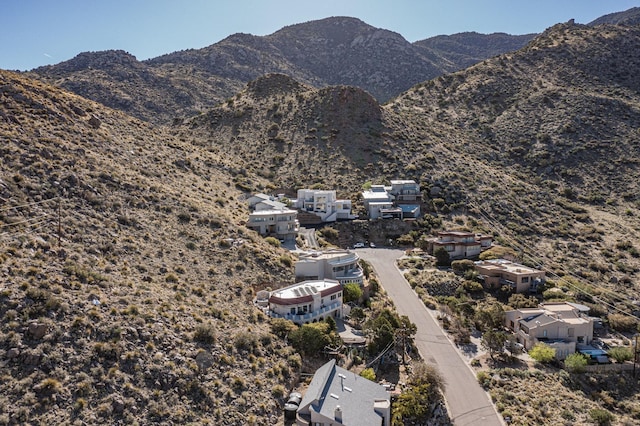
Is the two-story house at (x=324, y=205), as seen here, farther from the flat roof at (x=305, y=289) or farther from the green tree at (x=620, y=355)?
the green tree at (x=620, y=355)

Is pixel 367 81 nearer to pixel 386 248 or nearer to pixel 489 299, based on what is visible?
pixel 386 248

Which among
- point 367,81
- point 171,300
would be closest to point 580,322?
point 171,300

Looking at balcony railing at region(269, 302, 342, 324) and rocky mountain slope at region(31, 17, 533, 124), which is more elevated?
rocky mountain slope at region(31, 17, 533, 124)

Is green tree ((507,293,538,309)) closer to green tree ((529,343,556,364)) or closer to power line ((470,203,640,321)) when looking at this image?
power line ((470,203,640,321))

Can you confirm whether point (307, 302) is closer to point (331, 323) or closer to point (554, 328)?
point (331, 323)

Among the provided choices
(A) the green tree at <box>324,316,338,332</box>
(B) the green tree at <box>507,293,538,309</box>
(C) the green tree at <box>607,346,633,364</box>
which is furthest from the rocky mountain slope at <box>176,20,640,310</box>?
(A) the green tree at <box>324,316,338,332</box>

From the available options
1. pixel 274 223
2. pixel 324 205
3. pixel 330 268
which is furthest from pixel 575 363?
pixel 324 205
